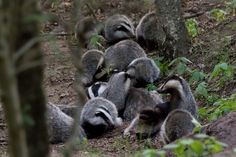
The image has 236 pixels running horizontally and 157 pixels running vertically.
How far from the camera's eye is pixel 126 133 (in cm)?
876

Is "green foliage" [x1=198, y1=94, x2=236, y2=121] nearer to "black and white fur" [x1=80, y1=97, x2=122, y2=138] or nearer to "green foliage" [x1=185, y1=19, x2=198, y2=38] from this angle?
"black and white fur" [x1=80, y1=97, x2=122, y2=138]

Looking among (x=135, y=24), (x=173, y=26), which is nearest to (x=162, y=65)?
(x=173, y=26)

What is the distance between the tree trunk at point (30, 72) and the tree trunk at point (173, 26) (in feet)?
24.7

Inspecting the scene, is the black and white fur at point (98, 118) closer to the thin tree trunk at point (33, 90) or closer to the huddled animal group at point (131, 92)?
the huddled animal group at point (131, 92)

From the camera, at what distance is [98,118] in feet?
30.2

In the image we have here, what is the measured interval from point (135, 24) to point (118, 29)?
841 millimetres

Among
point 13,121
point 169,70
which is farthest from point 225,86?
point 13,121

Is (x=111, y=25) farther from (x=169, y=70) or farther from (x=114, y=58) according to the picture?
(x=169, y=70)

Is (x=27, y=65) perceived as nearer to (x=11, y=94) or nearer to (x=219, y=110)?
(x=11, y=94)

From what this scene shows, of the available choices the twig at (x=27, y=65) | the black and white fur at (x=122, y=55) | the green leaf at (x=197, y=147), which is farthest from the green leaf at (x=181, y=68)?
the twig at (x=27, y=65)

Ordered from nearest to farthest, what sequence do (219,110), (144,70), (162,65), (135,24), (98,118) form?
1. (219,110)
2. (98,118)
3. (144,70)
4. (162,65)
5. (135,24)

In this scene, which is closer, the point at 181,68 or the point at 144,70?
the point at 181,68

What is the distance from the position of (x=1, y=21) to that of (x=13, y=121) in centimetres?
47

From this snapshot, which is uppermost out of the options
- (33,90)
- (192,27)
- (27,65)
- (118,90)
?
(192,27)
